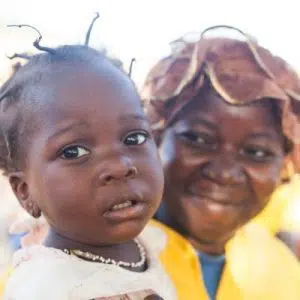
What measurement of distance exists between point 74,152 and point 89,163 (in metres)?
0.03

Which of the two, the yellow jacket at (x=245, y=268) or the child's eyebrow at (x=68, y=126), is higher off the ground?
the child's eyebrow at (x=68, y=126)

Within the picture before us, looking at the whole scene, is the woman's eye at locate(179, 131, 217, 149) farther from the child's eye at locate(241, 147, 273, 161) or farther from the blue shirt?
the blue shirt

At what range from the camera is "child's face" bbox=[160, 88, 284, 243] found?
1.67m

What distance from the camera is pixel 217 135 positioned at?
167 centimetres

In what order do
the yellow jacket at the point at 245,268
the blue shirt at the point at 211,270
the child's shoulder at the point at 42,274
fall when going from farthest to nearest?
the blue shirt at the point at 211,270
the yellow jacket at the point at 245,268
the child's shoulder at the point at 42,274

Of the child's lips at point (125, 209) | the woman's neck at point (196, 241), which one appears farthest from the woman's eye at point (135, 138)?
the woman's neck at point (196, 241)

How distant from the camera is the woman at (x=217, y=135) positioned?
5.46 feet

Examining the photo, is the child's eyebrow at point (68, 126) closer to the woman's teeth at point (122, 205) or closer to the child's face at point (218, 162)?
the woman's teeth at point (122, 205)

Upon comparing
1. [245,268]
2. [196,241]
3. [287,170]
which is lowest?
[245,268]

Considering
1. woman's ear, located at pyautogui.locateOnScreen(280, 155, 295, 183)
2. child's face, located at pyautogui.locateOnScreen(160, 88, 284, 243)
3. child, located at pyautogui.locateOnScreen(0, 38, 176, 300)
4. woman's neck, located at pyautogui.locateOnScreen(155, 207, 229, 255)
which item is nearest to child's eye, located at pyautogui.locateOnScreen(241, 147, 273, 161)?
child's face, located at pyautogui.locateOnScreen(160, 88, 284, 243)

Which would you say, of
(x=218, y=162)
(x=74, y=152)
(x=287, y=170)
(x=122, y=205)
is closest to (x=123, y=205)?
(x=122, y=205)

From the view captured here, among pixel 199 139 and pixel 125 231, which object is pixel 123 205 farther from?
pixel 199 139

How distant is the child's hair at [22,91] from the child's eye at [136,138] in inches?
6.2

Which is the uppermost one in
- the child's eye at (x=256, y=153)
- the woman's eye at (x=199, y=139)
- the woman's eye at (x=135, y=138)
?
the woman's eye at (x=135, y=138)
